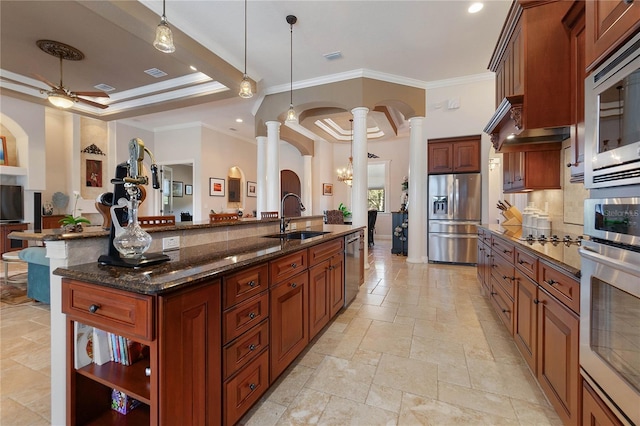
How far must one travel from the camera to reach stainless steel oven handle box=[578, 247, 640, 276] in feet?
2.97

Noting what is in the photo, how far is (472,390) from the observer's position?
5.82 ft

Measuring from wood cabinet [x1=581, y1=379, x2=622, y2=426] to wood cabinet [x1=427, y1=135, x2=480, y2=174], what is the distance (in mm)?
4540

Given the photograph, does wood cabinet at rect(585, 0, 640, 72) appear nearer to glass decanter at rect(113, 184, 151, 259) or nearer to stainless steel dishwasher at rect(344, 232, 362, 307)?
glass decanter at rect(113, 184, 151, 259)

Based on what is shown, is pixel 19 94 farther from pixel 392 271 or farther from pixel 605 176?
pixel 605 176

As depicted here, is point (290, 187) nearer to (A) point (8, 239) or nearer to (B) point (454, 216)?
(B) point (454, 216)

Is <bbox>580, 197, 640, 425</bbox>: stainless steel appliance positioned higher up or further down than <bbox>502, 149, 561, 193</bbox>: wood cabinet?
further down

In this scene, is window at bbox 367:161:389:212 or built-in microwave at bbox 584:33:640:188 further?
window at bbox 367:161:389:212

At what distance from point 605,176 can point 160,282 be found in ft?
5.92

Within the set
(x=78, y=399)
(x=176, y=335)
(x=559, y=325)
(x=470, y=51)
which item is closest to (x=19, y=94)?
A: (x=78, y=399)

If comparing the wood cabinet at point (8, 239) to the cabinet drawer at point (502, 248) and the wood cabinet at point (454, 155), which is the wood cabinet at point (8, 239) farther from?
the wood cabinet at point (454, 155)

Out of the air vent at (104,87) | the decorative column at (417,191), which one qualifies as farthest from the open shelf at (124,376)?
the air vent at (104,87)

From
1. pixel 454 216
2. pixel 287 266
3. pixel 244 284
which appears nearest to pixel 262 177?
pixel 454 216

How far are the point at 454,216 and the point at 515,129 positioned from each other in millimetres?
3021

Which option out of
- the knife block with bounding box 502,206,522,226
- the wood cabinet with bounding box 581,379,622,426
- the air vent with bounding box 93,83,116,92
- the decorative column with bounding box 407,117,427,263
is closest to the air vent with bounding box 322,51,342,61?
the decorative column with bounding box 407,117,427,263
